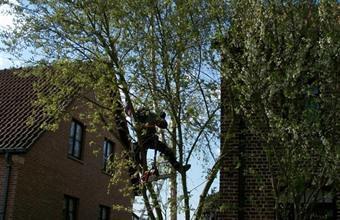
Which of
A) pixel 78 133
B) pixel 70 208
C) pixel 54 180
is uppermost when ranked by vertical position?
pixel 78 133

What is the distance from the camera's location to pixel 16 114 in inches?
911

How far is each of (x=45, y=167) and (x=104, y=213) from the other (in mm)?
6132

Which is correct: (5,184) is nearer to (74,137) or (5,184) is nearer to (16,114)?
(16,114)

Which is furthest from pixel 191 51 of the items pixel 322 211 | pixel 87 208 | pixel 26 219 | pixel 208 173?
pixel 87 208

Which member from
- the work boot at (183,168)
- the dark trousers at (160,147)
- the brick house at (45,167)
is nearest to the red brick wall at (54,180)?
the brick house at (45,167)

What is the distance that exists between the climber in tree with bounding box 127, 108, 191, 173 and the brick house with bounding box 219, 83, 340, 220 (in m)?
1.26

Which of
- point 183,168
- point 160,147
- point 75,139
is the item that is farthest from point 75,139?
point 183,168

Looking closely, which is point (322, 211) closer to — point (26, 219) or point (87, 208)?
point (26, 219)

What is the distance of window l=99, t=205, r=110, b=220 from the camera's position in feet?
88.9

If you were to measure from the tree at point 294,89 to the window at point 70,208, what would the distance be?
14.4 meters

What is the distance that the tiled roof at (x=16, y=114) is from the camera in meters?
20.9

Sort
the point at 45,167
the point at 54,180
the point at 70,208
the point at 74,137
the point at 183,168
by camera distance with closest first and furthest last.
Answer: the point at 183,168 < the point at 45,167 < the point at 54,180 < the point at 70,208 < the point at 74,137

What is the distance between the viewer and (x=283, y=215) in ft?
36.6

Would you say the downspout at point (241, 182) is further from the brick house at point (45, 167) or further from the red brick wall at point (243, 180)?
the brick house at point (45, 167)
